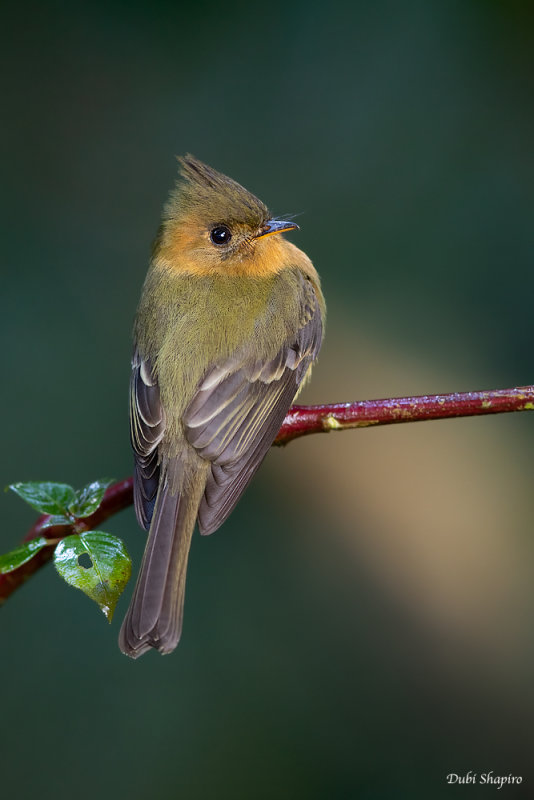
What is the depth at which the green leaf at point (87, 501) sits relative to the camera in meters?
2.24

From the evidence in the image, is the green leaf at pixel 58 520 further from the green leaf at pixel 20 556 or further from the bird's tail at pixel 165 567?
the bird's tail at pixel 165 567

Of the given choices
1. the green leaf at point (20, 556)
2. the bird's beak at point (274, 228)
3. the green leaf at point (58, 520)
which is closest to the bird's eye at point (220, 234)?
the bird's beak at point (274, 228)

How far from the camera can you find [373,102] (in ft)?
17.1

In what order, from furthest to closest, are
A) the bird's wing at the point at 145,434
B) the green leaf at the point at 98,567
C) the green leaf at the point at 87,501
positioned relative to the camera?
1. the bird's wing at the point at 145,434
2. the green leaf at the point at 87,501
3. the green leaf at the point at 98,567

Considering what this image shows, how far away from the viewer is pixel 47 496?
89.6 inches

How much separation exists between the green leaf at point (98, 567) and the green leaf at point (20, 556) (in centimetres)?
11

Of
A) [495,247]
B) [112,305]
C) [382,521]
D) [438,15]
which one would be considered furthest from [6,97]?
[382,521]

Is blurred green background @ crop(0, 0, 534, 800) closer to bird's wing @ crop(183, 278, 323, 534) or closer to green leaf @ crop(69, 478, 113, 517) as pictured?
bird's wing @ crop(183, 278, 323, 534)

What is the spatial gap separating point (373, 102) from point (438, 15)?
601 millimetres

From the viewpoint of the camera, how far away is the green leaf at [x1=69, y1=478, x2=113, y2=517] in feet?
7.36

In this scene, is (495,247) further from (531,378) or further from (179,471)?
(179,471)

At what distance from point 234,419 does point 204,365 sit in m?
0.21
